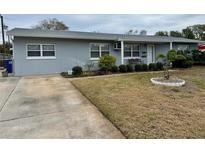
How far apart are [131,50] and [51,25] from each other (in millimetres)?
24355

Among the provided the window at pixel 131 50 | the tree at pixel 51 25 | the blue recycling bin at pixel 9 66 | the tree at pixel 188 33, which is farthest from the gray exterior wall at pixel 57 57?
the tree at pixel 188 33

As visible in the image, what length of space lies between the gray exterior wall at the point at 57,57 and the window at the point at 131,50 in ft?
5.27

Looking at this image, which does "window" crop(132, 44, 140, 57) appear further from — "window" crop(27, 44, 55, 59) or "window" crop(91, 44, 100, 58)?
"window" crop(27, 44, 55, 59)

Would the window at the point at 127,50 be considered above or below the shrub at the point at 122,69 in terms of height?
above

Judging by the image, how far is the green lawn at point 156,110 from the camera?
357 cm

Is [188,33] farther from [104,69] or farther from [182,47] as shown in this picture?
[104,69]

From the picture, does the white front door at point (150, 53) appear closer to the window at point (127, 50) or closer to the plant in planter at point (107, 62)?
the window at point (127, 50)

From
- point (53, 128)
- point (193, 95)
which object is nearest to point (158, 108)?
point (193, 95)

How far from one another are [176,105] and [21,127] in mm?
4066

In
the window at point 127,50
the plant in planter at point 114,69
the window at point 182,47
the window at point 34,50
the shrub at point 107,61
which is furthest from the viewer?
the window at point 182,47

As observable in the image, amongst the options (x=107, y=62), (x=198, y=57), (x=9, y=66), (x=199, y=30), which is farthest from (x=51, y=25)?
(x=199, y=30)

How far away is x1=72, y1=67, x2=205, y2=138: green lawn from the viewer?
3.57m

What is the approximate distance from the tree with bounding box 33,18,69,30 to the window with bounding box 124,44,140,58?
2303 cm
